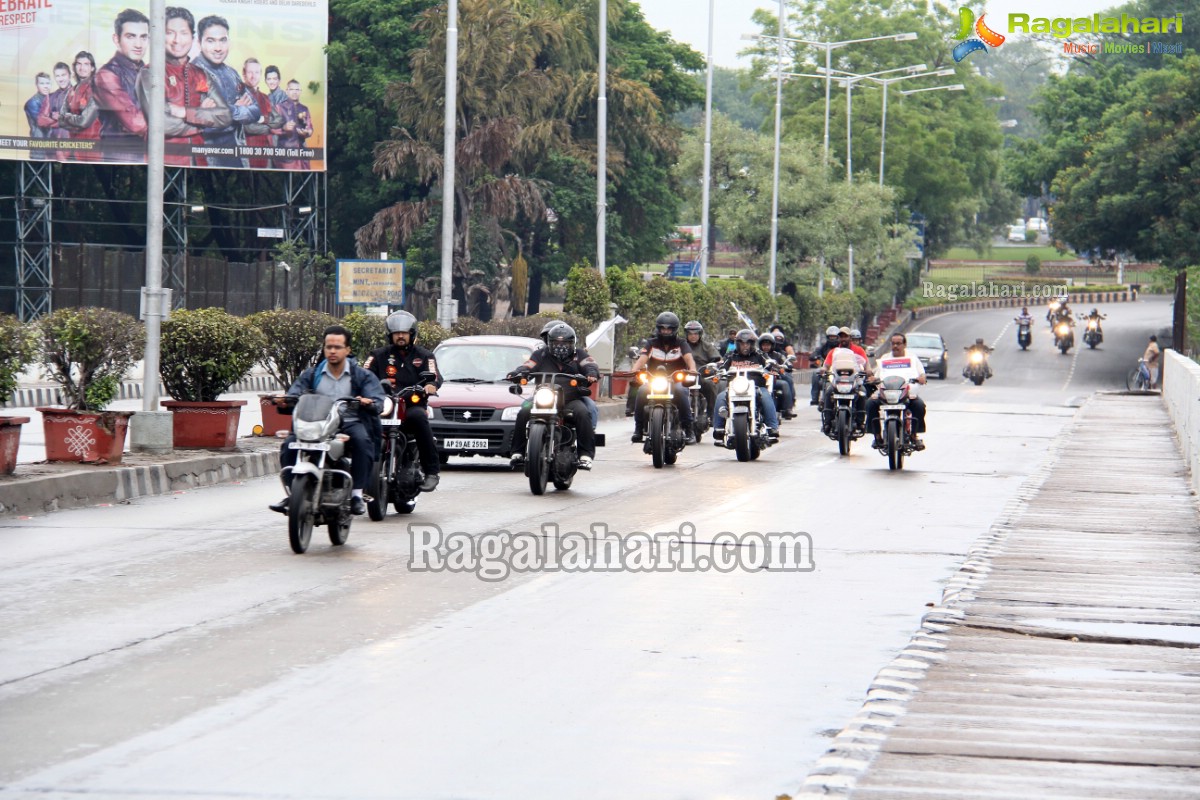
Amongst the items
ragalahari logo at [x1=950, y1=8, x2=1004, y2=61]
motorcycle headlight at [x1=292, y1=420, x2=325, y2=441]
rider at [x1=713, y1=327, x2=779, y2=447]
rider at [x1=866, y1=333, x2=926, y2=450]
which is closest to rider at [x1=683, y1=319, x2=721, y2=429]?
rider at [x1=713, y1=327, x2=779, y2=447]

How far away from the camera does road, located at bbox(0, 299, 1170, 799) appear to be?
251 inches

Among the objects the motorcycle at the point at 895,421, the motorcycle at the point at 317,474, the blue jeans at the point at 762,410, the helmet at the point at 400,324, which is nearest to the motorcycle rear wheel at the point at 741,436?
the blue jeans at the point at 762,410

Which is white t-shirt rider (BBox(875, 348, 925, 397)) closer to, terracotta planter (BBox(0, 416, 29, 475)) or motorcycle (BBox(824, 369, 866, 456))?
motorcycle (BBox(824, 369, 866, 456))

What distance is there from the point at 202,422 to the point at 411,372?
4720 mm

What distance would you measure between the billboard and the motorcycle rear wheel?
33290 mm

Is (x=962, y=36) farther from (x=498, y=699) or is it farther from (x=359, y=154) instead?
(x=498, y=699)

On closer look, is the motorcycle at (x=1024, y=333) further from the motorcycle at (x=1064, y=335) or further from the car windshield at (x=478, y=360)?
the car windshield at (x=478, y=360)

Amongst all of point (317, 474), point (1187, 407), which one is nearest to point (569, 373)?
point (317, 474)

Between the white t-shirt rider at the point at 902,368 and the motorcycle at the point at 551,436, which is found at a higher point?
the white t-shirt rider at the point at 902,368

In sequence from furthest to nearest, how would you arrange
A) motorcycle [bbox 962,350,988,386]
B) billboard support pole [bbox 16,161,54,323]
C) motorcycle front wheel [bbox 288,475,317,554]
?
motorcycle [bbox 962,350,988,386]
billboard support pole [bbox 16,161,54,323]
motorcycle front wheel [bbox 288,475,317,554]

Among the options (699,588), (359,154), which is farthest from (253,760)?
(359,154)

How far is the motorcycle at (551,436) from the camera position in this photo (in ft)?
56.9

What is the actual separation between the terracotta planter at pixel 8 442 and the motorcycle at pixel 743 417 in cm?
970

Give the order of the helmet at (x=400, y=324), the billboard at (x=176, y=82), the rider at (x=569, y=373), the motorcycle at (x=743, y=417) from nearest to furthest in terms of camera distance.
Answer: the helmet at (x=400, y=324) → the rider at (x=569, y=373) → the motorcycle at (x=743, y=417) → the billboard at (x=176, y=82)
